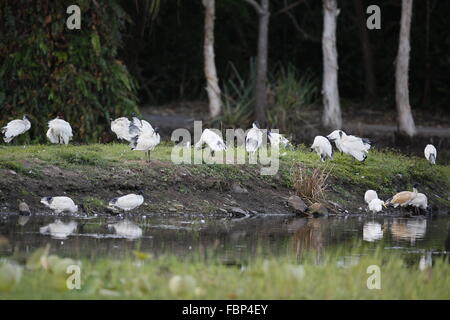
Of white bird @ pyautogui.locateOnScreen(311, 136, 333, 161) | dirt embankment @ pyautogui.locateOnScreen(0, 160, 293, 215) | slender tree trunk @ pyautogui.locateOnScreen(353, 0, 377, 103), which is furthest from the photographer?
slender tree trunk @ pyautogui.locateOnScreen(353, 0, 377, 103)

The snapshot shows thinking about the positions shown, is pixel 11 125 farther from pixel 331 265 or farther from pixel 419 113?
pixel 419 113

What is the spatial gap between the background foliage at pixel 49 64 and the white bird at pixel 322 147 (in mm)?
5135

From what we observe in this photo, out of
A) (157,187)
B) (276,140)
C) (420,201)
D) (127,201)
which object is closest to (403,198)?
(420,201)

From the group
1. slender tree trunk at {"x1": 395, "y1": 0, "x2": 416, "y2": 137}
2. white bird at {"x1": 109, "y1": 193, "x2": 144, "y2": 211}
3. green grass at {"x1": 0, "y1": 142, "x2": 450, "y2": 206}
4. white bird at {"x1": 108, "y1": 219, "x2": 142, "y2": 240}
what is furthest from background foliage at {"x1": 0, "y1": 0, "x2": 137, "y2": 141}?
slender tree trunk at {"x1": 395, "y1": 0, "x2": 416, "y2": 137}

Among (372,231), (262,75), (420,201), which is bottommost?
(372,231)

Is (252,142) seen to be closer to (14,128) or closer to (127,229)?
(14,128)

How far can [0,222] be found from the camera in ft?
43.3

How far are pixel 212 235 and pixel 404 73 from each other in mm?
13382

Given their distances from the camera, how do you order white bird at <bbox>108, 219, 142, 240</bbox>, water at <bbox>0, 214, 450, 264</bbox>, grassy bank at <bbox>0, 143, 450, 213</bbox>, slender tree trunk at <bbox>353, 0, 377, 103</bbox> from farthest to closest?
slender tree trunk at <bbox>353, 0, 377, 103</bbox>
grassy bank at <bbox>0, 143, 450, 213</bbox>
white bird at <bbox>108, 219, 142, 240</bbox>
water at <bbox>0, 214, 450, 264</bbox>

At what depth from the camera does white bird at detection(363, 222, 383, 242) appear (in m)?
13.5

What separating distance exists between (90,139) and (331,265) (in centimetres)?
1094

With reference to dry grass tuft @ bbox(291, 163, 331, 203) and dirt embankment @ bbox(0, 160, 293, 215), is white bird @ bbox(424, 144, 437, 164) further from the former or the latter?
dirt embankment @ bbox(0, 160, 293, 215)

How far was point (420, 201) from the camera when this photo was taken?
54.2 feet

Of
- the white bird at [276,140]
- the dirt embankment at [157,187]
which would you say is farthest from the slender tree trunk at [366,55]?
the dirt embankment at [157,187]
